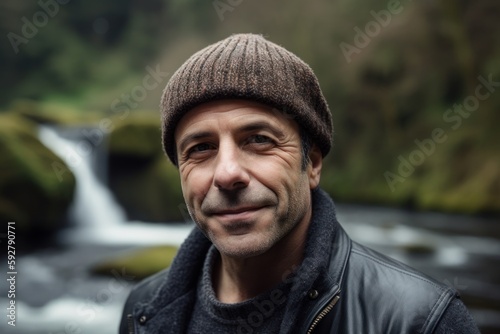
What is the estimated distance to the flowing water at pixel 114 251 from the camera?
8031 millimetres

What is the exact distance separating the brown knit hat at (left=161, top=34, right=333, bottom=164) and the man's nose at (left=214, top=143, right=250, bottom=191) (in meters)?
0.16

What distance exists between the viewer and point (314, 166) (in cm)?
188

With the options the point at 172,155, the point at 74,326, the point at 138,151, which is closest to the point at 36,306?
the point at 74,326

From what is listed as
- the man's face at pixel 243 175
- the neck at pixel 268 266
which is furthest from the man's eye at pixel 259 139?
the neck at pixel 268 266

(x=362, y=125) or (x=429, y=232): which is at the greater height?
(x=362, y=125)

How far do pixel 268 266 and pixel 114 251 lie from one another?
9.19 metres

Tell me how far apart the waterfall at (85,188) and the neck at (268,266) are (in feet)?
31.2

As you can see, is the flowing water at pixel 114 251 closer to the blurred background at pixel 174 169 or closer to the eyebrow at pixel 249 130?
the blurred background at pixel 174 169

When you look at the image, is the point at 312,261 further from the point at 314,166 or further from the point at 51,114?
the point at 51,114

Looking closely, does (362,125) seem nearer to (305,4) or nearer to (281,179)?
(305,4)

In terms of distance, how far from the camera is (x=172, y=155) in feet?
6.55

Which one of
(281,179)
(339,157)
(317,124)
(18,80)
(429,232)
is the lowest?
(281,179)

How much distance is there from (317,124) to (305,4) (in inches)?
473

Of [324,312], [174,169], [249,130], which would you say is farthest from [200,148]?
[174,169]
